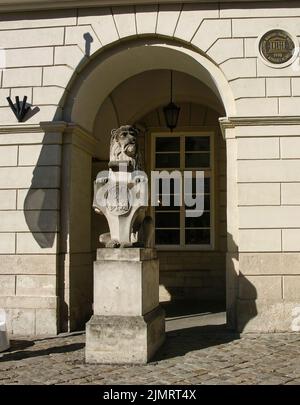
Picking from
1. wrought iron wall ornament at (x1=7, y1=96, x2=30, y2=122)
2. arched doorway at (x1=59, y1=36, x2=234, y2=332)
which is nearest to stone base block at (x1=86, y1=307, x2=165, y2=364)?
wrought iron wall ornament at (x1=7, y1=96, x2=30, y2=122)

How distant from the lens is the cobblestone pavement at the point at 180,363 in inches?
199

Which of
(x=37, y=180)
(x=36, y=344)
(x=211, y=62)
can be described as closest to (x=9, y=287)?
(x=36, y=344)

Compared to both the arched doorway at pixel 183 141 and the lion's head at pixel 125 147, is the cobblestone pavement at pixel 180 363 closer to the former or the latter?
the lion's head at pixel 125 147

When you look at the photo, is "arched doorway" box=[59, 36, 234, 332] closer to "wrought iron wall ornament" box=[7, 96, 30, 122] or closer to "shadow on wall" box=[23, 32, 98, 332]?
"shadow on wall" box=[23, 32, 98, 332]

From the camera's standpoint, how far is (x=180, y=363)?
18.6 ft

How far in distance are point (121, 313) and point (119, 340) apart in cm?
32

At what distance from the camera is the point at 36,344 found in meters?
7.03

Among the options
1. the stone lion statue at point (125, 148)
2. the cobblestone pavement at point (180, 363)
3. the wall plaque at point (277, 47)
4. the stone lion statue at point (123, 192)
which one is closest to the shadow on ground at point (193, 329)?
the cobblestone pavement at point (180, 363)

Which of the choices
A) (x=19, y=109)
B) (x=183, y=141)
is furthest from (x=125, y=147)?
(x=183, y=141)

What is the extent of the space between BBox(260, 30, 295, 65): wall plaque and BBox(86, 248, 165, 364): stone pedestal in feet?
13.4

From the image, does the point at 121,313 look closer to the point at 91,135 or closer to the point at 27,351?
the point at 27,351

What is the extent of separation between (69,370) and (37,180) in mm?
3598

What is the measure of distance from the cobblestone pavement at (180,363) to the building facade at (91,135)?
67 cm

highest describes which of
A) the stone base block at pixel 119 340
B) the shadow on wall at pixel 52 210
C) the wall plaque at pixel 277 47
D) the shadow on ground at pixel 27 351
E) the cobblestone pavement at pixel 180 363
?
the wall plaque at pixel 277 47
